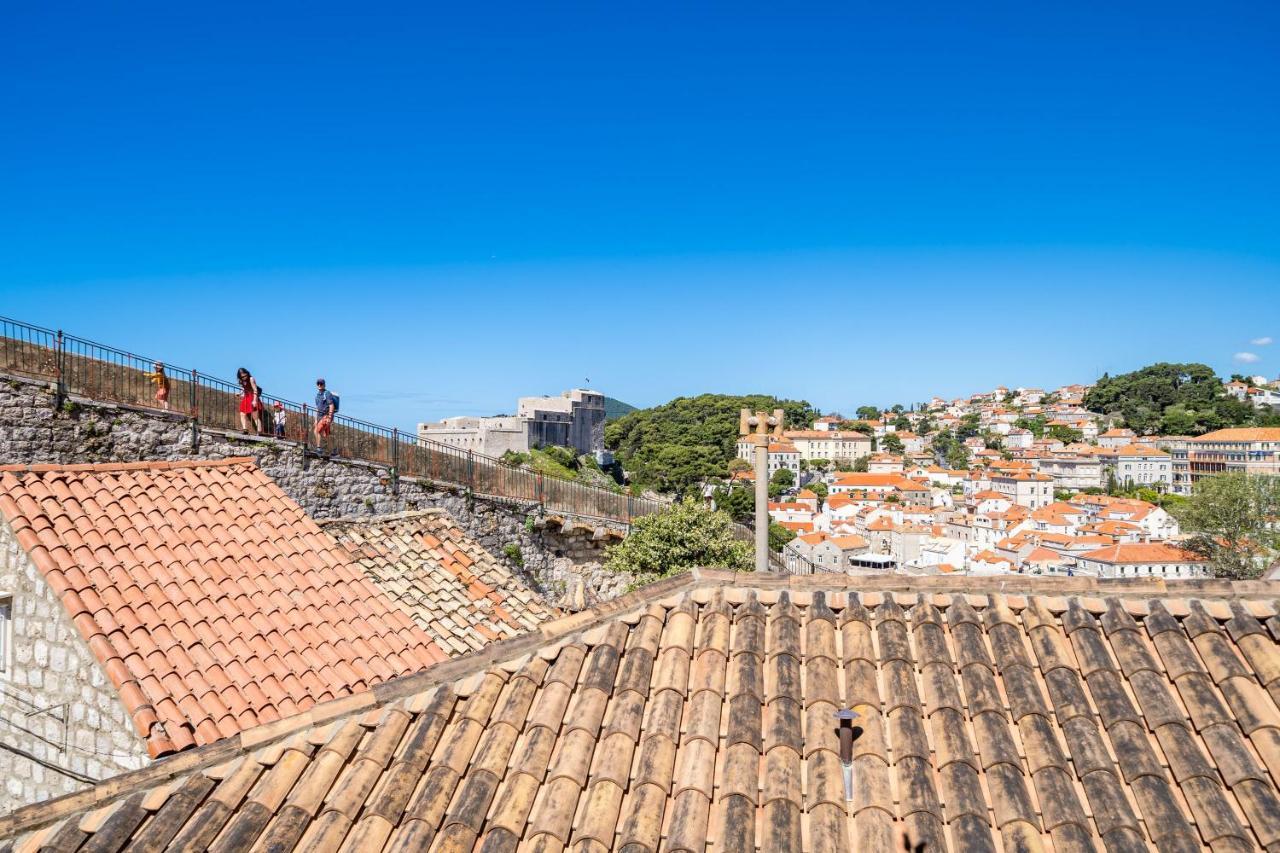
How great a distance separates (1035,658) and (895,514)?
101 metres

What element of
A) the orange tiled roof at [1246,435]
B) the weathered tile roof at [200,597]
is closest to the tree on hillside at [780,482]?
the orange tiled roof at [1246,435]

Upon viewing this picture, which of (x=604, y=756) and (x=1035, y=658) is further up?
(x=1035, y=658)

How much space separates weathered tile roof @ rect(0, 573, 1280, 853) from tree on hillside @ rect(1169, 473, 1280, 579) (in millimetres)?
62288

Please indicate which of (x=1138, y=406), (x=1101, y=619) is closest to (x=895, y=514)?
(x=1101, y=619)

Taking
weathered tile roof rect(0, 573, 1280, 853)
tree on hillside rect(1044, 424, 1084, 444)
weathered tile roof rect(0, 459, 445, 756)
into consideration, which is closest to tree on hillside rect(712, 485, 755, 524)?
weathered tile roof rect(0, 459, 445, 756)

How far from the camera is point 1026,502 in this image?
411 feet

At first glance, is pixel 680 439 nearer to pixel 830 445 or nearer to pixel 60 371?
pixel 830 445

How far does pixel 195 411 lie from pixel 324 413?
7.30ft

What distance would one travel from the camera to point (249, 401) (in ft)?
40.8

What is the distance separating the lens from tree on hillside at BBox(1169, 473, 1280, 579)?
54.4 metres

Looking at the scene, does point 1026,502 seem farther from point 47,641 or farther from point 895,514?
point 47,641

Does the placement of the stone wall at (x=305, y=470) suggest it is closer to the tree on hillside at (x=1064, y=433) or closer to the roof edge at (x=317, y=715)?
the roof edge at (x=317, y=715)

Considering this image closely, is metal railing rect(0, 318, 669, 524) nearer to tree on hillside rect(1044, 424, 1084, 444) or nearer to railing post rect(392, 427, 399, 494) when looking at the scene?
railing post rect(392, 427, 399, 494)

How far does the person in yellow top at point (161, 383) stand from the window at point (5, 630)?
5.40 meters
